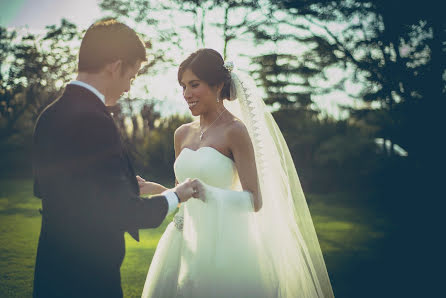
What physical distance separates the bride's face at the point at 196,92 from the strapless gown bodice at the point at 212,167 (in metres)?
0.38

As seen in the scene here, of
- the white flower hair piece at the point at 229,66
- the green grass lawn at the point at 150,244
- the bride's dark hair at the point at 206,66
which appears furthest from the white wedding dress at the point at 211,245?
the green grass lawn at the point at 150,244

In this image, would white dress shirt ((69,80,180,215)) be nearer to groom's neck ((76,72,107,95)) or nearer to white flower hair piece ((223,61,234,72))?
groom's neck ((76,72,107,95))

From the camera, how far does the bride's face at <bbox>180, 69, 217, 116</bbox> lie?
2.94m

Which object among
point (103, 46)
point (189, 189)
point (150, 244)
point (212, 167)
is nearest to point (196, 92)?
point (212, 167)

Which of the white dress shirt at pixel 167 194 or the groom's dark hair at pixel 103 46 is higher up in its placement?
the groom's dark hair at pixel 103 46

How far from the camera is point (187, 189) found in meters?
2.07

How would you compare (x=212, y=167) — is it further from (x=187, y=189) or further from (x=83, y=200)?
(x=83, y=200)

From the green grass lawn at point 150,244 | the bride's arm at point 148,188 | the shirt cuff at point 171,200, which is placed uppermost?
the shirt cuff at point 171,200

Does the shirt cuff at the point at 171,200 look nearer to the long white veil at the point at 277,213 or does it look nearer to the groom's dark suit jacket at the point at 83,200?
the groom's dark suit jacket at the point at 83,200

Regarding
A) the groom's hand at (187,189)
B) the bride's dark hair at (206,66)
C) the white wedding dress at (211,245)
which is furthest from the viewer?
the bride's dark hair at (206,66)

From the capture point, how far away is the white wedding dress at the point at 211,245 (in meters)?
2.55

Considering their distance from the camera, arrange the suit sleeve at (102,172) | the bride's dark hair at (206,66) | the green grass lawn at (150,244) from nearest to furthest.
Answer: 1. the suit sleeve at (102,172)
2. the bride's dark hair at (206,66)
3. the green grass lawn at (150,244)

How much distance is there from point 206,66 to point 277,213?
1.28 meters

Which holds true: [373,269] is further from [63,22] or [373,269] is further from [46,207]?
[63,22]
